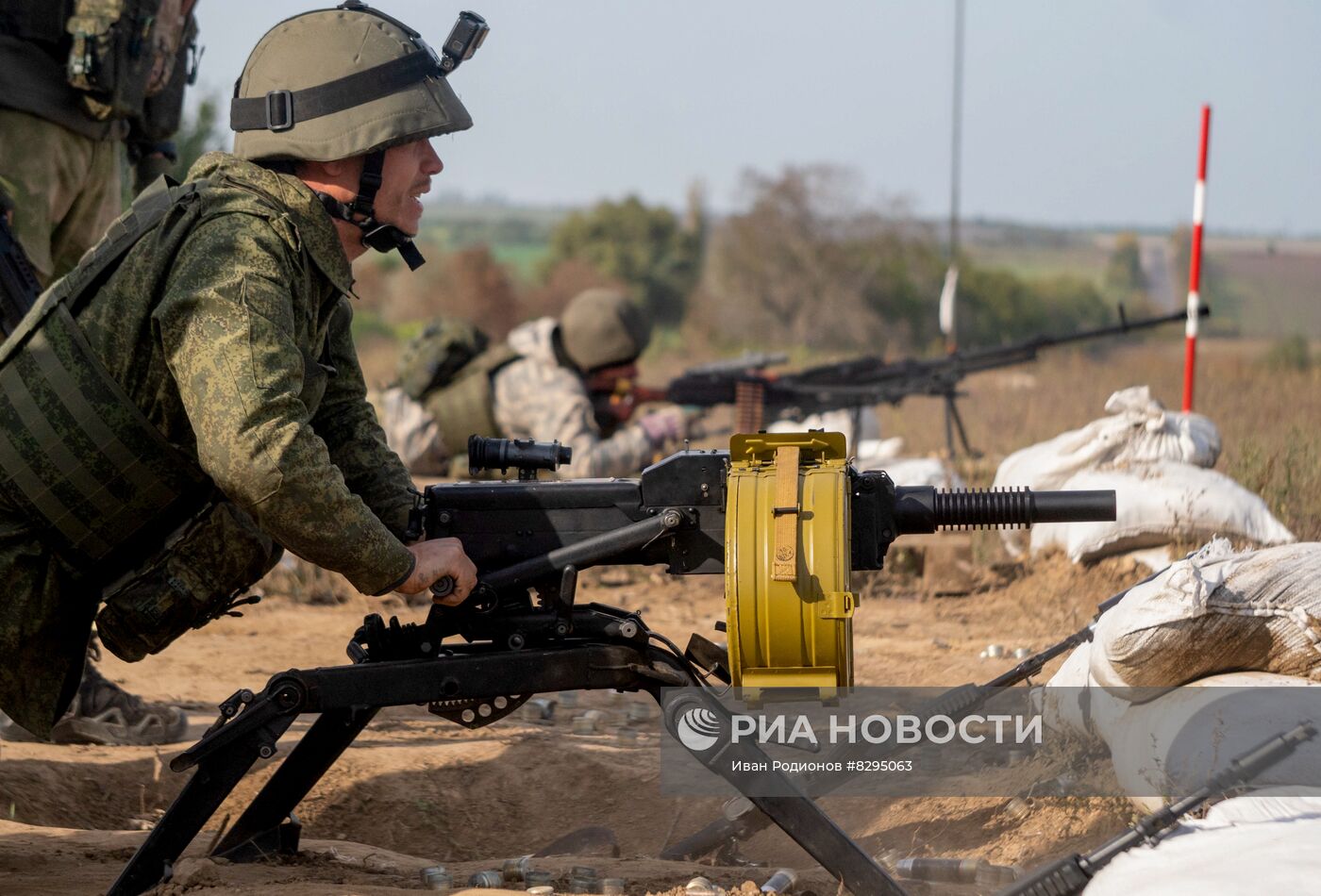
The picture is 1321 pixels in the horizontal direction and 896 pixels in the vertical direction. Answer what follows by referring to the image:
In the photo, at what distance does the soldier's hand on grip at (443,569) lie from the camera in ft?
9.01

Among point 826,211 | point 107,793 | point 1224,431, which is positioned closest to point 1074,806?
point 107,793

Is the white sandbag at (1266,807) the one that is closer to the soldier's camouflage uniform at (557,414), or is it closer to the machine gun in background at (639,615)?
the machine gun in background at (639,615)

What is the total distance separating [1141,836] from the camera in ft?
8.32

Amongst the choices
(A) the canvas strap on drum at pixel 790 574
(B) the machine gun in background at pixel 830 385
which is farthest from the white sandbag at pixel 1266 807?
(B) the machine gun in background at pixel 830 385

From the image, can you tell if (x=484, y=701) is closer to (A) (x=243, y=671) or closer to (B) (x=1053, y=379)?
(A) (x=243, y=671)

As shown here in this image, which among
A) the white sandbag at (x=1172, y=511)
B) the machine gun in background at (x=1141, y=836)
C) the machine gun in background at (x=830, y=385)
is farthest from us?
the machine gun in background at (x=830, y=385)

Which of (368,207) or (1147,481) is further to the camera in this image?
(1147,481)

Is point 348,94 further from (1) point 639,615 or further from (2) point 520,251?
(2) point 520,251

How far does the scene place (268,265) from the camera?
2695 millimetres

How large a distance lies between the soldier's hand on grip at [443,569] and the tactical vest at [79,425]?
51cm

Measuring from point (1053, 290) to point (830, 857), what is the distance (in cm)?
3377

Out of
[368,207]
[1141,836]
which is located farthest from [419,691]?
[1141,836]

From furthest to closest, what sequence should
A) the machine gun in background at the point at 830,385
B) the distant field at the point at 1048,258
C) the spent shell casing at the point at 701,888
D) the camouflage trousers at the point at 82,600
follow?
the distant field at the point at 1048,258, the machine gun in background at the point at 830,385, the camouflage trousers at the point at 82,600, the spent shell casing at the point at 701,888

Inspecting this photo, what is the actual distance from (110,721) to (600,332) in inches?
194
